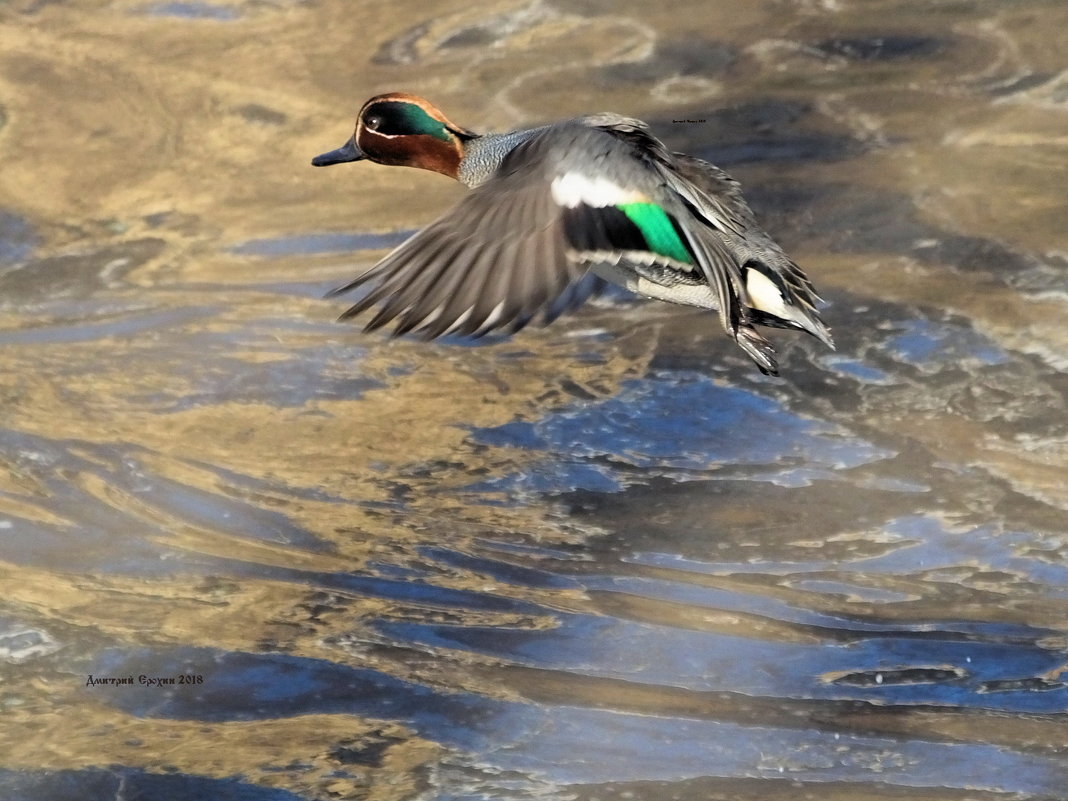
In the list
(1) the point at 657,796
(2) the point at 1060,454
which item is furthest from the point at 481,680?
(2) the point at 1060,454

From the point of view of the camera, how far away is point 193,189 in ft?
20.4

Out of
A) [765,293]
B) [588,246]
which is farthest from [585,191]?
[765,293]

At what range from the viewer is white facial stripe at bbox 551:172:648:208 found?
11.9 ft

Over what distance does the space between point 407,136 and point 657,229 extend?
3.50 ft

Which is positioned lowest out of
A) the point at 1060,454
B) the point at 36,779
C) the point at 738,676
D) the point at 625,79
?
the point at 36,779

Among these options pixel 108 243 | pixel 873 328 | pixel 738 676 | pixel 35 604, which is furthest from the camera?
pixel 108 243

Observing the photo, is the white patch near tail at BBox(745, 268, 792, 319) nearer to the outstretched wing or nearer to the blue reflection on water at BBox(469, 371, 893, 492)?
the outstretched wing

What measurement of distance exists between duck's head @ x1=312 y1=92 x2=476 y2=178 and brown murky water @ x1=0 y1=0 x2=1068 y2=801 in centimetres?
95

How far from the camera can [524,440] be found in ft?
17.0

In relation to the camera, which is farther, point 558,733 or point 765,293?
point 558,733

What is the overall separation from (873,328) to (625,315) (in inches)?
31.6

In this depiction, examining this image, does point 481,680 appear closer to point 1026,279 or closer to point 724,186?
point 724,186

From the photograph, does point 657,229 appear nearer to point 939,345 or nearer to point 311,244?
point 939,345

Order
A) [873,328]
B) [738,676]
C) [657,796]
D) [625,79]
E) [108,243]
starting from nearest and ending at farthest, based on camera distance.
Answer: [657,796] → [738,676] → [873,328] → [108,243] → [625,79]
